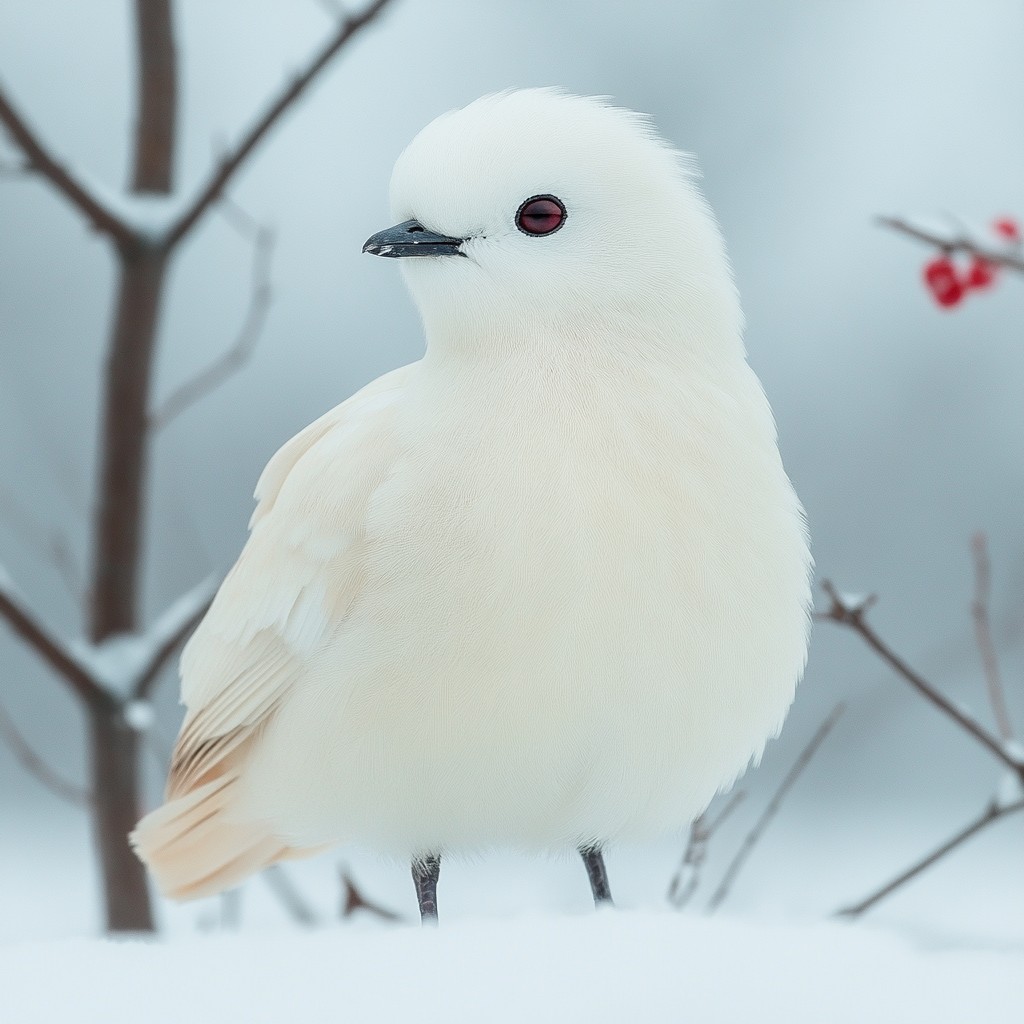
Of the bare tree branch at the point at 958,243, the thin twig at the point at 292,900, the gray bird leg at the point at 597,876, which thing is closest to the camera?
the bare tree branch at the point at 958,243

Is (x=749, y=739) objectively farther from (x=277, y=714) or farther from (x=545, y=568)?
(x=277, y=714)

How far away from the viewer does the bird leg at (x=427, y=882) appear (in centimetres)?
217

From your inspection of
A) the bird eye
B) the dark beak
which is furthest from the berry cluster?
the dark beak

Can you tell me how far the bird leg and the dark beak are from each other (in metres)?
0.87

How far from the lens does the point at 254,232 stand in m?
2.98

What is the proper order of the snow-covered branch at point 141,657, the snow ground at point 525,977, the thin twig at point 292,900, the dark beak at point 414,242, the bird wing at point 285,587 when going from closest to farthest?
1. the snow ground at point 525,977
2. the dark beak at point 414,242
3. the bird wing at point 285,587
4. the snow-covered branch at point 141,657
5. the thin twig at point 292,900

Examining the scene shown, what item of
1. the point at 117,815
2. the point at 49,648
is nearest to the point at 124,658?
the point at 49,648

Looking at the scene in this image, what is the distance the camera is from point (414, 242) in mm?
1992

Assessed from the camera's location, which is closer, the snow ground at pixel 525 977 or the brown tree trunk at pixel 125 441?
the snow ground at pixel 525 977

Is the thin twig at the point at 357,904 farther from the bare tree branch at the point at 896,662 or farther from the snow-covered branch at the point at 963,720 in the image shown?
the bare tree branch at the point at 896,662

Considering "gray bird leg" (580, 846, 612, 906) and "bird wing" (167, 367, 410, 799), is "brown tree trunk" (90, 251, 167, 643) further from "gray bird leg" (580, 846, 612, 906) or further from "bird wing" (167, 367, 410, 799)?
"gray bird leg" (580, 846, 612, 906)

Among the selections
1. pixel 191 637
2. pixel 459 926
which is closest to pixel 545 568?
pixel 459 926

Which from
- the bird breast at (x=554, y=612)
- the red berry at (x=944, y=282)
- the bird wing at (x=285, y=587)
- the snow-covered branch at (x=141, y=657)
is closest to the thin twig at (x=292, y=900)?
the snow-covered branch at (x=141, y=657)

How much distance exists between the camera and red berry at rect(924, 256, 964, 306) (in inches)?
103
